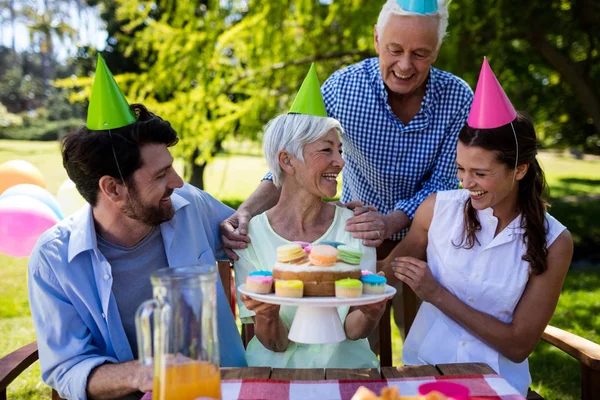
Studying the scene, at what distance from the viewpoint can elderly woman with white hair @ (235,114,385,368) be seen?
2559 millimetres

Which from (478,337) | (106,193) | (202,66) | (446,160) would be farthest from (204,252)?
(202,66)

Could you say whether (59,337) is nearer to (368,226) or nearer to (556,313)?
(368,226)

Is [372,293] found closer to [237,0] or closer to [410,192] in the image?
[410,192]

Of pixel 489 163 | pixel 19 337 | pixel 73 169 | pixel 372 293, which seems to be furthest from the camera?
pixel 19 337

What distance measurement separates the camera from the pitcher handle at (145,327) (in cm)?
135

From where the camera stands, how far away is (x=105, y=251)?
2395 millimetres

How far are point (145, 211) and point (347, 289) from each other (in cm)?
90

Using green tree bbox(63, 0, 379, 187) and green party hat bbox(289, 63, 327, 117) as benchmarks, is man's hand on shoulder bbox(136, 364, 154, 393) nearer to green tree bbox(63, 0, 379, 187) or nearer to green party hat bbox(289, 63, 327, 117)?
green party hat bbox(289, 63, 327, 117)

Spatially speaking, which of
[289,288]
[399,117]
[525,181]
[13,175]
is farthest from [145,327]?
[13,175]

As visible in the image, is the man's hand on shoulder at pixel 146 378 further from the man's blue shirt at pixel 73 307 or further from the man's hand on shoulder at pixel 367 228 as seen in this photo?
the man's hand on shoulder at pixel 367 228

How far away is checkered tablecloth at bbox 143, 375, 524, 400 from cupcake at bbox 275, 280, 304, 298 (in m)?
0.28

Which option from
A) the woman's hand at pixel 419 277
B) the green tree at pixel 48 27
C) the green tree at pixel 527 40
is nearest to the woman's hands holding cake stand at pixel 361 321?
the woman's hand at pixel 419 277

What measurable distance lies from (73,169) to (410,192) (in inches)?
70.3

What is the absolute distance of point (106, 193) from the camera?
7.61ft
